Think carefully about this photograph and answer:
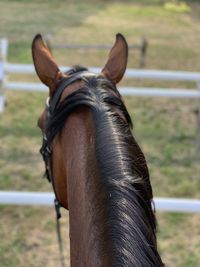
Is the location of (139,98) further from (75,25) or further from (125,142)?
(75,25)

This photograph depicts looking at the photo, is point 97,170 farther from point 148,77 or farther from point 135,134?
point 135,134

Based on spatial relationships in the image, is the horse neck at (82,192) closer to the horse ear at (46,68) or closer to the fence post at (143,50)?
the horse ear at (46,68)

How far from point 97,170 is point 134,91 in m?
4.46

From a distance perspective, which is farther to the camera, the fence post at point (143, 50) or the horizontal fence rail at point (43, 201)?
the fence post at point (143, 50)

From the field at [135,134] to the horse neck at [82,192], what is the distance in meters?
2.21

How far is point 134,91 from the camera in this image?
5.64m

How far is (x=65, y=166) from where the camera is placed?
1501mm

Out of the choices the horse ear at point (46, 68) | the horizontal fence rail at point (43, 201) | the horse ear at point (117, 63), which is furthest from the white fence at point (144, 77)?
the horse ear at point (46, 68)

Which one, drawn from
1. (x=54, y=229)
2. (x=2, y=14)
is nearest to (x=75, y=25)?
(x=2, y=14)

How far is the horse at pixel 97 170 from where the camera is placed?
3.58 ft

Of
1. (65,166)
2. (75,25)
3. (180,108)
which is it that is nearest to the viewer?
(65,166)

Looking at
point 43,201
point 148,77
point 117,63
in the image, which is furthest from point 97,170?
point 148,77

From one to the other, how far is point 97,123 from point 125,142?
0.37ft

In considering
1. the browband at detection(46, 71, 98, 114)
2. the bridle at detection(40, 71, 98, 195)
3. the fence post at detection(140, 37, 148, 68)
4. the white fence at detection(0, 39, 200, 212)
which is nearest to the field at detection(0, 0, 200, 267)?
the fence post at detection(140, 37, 148, 68)
